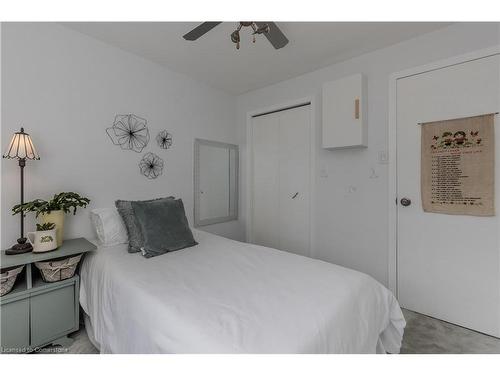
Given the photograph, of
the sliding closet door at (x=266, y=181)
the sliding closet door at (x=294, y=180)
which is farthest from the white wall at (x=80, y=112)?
the sliding closet door at (x=294, y=180)

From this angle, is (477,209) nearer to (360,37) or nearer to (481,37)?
(481,37)

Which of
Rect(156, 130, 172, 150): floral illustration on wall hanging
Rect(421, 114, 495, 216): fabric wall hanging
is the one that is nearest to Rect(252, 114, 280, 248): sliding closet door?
Rect(156, 130, 172, 150): floral illustration on wall hanging

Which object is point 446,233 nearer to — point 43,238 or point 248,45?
point 248,45

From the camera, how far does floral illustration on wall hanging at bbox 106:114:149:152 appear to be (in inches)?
87.4

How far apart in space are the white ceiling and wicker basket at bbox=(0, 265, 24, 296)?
188cm

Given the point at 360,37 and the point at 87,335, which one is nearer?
the point at 87,335

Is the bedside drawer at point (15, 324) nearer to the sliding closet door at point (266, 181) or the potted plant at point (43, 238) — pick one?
the potted plant at point (43, 238)

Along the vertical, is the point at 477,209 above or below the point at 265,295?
above

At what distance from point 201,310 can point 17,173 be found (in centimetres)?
176

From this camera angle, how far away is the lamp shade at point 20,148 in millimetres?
1568

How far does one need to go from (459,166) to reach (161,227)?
240cm

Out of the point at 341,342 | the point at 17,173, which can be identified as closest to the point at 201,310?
the point at 341,342

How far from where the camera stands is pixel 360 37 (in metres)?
2.06

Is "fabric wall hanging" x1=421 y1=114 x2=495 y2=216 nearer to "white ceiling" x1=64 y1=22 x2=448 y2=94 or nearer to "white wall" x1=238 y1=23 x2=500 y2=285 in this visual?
"white wall" x1=238 y1=23 x2=500 y2=285
